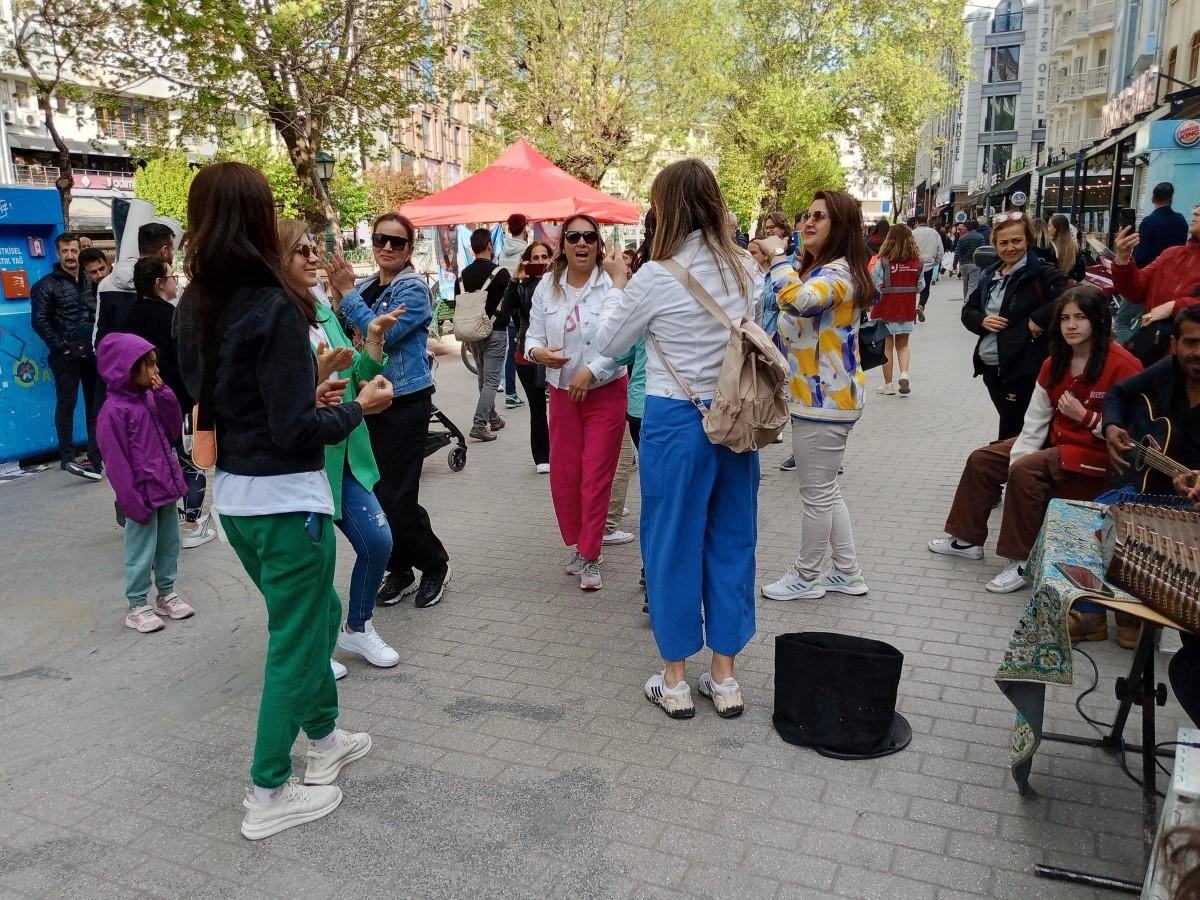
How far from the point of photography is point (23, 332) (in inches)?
334

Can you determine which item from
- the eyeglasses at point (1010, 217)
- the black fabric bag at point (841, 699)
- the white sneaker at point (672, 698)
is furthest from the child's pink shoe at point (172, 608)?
the eyeglasses at point (1010, 217)

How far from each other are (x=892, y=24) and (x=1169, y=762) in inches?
1395

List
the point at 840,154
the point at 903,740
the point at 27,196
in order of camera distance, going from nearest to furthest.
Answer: the point at 903,740
the point at 27,196
the point at 840,154

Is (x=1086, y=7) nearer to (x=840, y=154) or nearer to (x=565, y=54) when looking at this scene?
(x=840, y=154)

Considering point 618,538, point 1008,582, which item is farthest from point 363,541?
point 1008,582

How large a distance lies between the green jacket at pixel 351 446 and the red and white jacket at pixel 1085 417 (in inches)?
127

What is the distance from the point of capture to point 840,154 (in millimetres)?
37531

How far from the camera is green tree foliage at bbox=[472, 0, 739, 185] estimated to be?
2353 centimetres

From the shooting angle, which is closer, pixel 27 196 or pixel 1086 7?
pixel 27 196

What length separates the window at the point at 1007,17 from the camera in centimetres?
5697

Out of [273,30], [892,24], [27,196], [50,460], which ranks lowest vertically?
[50,460]

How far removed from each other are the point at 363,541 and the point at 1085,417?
11.0 ft

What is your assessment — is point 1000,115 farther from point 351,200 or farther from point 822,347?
point 822,347

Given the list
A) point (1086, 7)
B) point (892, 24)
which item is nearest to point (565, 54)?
point (892, 24)
